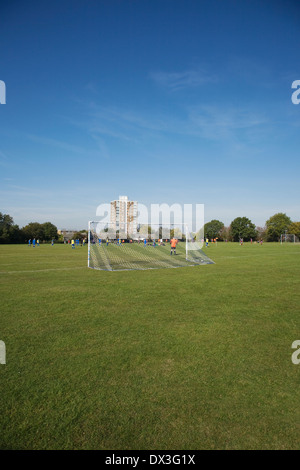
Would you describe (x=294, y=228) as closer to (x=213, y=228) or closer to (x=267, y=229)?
(x=267, y=229)

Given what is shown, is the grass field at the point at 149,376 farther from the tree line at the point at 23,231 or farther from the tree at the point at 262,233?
the tree at the point at 262,233

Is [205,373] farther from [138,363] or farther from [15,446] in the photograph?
[15,446]

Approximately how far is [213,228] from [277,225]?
2902 cm

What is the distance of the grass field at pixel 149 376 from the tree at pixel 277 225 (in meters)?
105

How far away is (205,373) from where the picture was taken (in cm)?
350

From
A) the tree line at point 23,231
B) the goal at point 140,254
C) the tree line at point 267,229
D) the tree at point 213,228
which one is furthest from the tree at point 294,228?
the tree line at point 23,231

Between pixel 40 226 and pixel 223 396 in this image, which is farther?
pixel 40 226

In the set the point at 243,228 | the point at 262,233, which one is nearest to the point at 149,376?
the point at 243,228

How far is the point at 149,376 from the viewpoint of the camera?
3.43 metres
